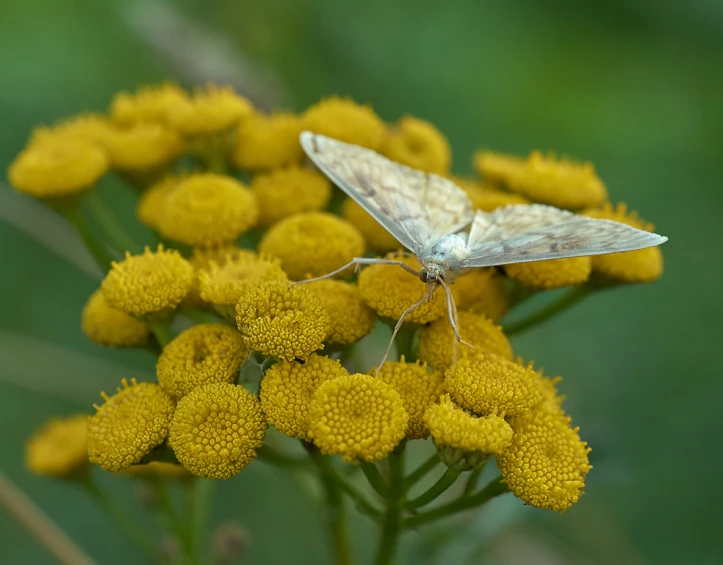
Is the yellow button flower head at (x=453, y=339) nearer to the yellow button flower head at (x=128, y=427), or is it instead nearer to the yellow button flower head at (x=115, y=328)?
the yellow button flower head at (x=128, y=427)

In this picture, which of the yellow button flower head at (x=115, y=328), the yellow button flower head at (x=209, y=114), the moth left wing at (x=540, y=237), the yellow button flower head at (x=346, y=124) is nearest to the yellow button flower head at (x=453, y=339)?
the moth left wing at (x=540, y=237)

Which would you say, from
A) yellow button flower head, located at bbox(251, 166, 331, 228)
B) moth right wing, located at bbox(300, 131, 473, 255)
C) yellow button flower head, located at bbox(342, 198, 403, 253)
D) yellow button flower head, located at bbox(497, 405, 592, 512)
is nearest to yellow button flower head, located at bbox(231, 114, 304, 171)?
yellow button flower head, located at bbox(251, 166, 331, 228)

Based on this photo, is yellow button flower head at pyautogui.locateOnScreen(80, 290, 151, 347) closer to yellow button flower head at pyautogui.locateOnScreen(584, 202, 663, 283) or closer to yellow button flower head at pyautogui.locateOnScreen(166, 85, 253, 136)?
yellow button flower head at pyautogui.locateOnScreen(166, 85, 253, 136)

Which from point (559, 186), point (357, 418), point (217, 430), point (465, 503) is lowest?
point (465, 503)

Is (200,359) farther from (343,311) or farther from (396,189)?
(396,189)

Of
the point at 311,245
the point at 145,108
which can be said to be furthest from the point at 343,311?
the point at 145,108

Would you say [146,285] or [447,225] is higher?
[447,225]
